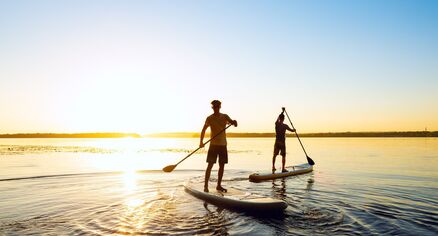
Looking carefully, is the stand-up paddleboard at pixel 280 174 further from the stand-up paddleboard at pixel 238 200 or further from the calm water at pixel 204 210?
the stand-up paddleboard at pixel 238 200

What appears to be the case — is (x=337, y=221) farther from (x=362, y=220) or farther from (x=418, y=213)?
(x=418, y=213)

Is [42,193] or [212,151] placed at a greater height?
[212,151]

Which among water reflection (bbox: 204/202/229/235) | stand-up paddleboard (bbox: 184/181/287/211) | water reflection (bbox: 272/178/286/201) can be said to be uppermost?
stand-up paddleboard (bbox: 184/181/287/211)

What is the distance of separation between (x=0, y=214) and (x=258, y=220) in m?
6.19

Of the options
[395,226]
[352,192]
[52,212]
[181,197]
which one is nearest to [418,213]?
[395,226]

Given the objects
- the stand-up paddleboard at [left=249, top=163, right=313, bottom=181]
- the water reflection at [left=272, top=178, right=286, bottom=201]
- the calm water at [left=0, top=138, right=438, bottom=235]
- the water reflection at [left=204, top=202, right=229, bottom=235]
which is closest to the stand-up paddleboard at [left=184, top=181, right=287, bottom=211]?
the calm water at [left=0, top=138, right=438, bottom=235]

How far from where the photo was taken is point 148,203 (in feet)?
29.2

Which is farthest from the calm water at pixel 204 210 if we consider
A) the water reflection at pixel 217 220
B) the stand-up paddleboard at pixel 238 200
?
the stand-up paddleboard at pixel 238 200

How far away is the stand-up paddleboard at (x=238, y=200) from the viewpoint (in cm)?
758

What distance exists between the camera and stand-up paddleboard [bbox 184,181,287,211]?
758cm

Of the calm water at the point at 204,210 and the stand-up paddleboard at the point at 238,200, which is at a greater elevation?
the stand-up paddleboard at the point at 238,200

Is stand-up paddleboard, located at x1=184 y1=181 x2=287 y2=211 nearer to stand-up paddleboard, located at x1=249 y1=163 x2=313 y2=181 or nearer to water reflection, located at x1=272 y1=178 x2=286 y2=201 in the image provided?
water reflection, located at x1=272 y1=178 x2=286 y2=201

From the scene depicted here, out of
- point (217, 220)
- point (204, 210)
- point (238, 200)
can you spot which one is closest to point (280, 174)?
point (238, 200)

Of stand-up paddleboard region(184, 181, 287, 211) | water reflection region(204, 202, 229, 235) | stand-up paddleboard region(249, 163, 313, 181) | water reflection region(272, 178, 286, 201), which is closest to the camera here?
water reflection region(204, 202, 229, 235)
